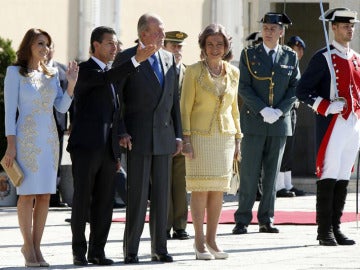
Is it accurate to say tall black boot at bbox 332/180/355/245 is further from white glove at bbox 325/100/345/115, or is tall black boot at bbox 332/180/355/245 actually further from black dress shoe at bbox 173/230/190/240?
black dress shoe at bbox 173/230/190/240

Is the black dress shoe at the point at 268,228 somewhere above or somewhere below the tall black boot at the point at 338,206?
below

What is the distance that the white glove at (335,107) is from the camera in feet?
41.2

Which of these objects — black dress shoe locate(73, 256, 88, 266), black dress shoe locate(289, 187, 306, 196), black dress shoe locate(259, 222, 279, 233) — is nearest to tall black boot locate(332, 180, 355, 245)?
black dress shoe locate(259, 222, 279, 233)

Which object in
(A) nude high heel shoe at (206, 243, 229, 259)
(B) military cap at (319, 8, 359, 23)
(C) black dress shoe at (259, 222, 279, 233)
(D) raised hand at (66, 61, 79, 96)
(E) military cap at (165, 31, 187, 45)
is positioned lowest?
(C) black dress shoe at (259, 222, 279, 233)

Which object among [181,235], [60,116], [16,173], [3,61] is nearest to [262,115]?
[181,235]

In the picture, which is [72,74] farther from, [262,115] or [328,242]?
[262,115]

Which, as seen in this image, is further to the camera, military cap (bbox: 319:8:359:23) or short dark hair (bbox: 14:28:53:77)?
military cap (bbox: 319:8:359:23)

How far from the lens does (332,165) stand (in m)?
12.7

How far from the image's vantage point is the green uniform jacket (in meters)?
14.1

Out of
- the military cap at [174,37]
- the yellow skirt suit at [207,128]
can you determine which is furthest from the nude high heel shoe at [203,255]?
the military cap at [174,37]

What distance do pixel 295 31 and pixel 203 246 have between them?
10128 millimetres

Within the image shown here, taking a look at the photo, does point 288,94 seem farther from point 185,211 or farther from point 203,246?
point 203,246

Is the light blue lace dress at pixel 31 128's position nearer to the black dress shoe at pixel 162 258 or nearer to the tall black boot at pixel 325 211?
the black dress shoe at pixel 162 258

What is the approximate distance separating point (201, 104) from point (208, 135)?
0.81 ft
